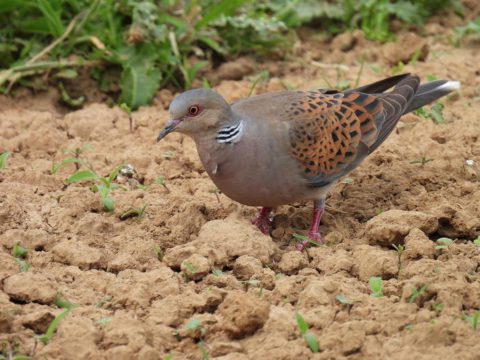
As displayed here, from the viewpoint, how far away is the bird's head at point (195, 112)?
4.88 metres

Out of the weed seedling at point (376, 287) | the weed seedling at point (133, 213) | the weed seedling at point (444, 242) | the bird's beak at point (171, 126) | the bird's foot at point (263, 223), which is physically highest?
the bird's beak at point (171, 126)

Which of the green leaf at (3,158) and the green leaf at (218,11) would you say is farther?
the green leaf at (218,11)

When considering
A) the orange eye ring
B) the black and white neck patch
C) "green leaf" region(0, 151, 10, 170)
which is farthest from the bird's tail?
"green leaf" region(0, 151, 10, 170)

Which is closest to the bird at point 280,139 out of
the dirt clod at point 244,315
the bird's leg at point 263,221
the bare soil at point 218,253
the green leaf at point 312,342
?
the bird's leg at point 263,221

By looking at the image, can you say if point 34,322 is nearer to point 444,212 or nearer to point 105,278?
point 105,278

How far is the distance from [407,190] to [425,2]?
133 inches

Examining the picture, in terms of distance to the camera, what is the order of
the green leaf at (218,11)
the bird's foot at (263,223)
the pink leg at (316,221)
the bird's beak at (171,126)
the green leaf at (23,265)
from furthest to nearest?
the green leaf at (218,11) → the bird's foot at (263,223) → the pink leg at (316,221) → the bird's beak at (171,126) → the green leaf at (23,265)

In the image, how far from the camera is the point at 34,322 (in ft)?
12.8

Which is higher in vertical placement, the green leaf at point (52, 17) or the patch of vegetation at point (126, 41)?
the green leaf at point (52, 17)

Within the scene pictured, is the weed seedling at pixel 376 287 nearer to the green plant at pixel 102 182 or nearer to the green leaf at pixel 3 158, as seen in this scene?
the green plant at pixel 102 182

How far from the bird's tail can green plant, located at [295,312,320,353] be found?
2428mm

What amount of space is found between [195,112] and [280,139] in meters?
0.51

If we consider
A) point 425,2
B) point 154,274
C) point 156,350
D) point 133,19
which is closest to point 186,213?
point 154,274

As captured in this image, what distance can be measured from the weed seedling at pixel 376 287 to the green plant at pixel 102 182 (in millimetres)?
1650
